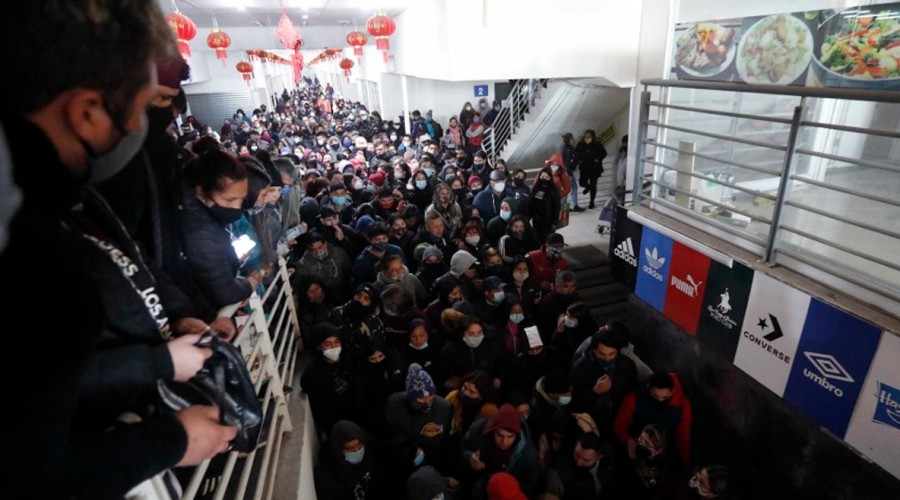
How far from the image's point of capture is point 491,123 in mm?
13438

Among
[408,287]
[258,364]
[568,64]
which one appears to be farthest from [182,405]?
[568,64]

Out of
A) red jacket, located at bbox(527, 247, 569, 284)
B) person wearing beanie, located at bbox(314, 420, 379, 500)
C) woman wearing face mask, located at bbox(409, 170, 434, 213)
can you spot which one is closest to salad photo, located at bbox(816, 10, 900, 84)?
red jacket, located at bbox(527, 247, 569, 284)

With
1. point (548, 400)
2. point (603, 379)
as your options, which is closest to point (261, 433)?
point (548, 400)

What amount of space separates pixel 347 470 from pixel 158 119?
2423 millimetres

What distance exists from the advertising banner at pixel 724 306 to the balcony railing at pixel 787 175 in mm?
246

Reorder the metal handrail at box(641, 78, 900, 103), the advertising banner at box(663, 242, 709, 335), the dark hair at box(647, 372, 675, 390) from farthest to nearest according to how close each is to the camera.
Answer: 1. the advertising banner at box(663, 242, 709, 335)
2. the dark hair at box(647, 372, 675, 390)
3. the metal handrail at box(641, 78, 900, 103)

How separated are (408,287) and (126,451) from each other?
380cm

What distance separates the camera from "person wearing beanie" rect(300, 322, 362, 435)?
3.49 meters

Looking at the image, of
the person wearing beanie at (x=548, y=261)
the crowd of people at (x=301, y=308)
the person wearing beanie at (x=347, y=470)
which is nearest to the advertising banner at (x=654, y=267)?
the crowd of people at (x=301, y=308)

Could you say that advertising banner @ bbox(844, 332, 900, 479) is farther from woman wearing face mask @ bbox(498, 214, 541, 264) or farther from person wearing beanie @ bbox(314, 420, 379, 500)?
woman wearing face mask @ bbox(498, 214, 541, 264)

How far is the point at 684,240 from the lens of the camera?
427 cm

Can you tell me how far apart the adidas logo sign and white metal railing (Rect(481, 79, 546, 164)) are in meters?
5.78

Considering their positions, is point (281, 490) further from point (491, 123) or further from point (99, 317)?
point (491, 123)

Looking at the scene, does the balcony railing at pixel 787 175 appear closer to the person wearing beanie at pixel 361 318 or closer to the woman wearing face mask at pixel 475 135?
the person wearing beanie at pixel 361 318
